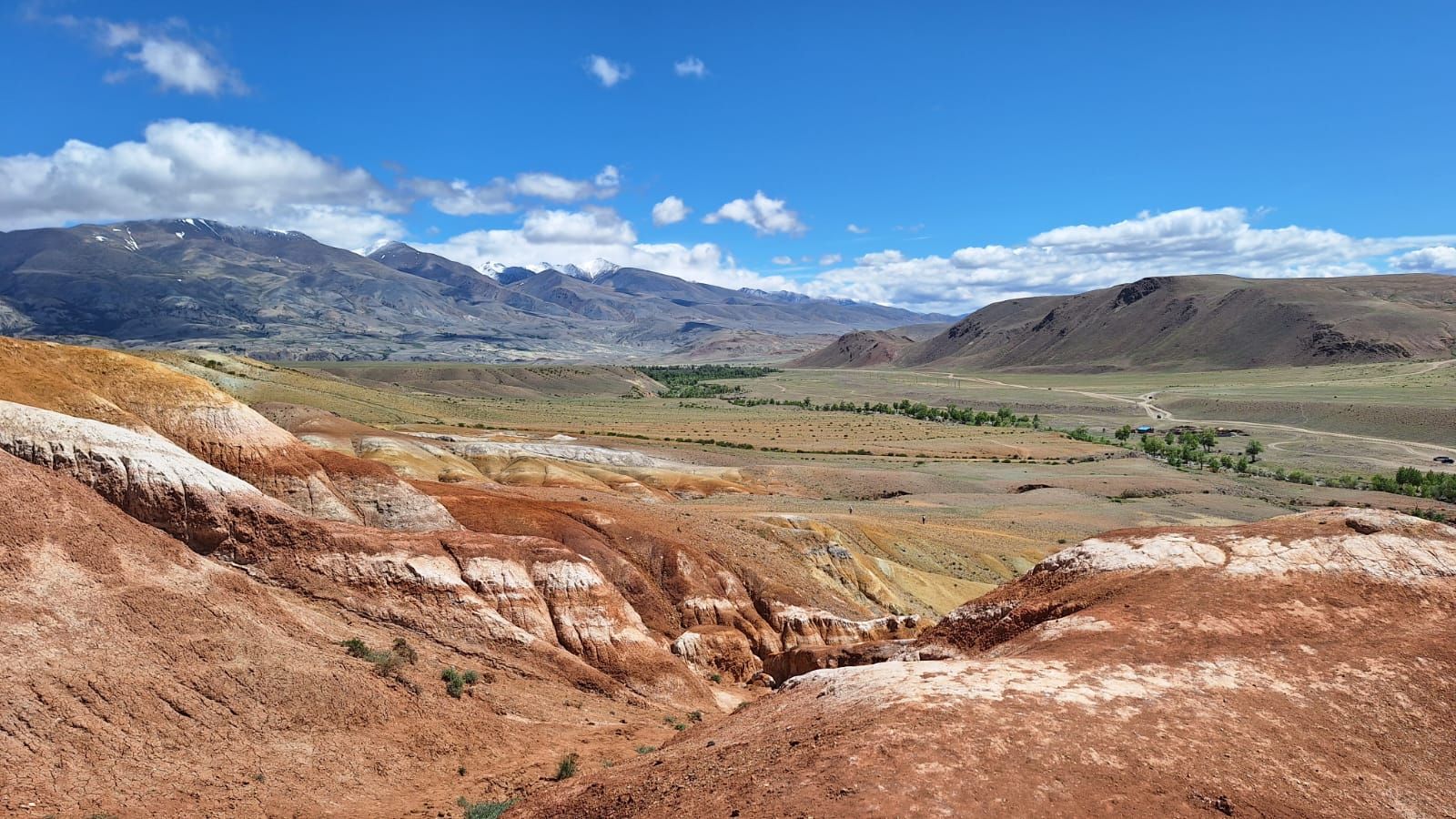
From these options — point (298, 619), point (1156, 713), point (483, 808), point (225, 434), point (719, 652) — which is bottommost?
point (719, 652)

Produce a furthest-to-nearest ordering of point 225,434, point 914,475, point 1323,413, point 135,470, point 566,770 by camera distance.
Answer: point 1323,413 → point 914,475 → point 225,434 → point 135,470 → point 566,770

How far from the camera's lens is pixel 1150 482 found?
93.4 metres

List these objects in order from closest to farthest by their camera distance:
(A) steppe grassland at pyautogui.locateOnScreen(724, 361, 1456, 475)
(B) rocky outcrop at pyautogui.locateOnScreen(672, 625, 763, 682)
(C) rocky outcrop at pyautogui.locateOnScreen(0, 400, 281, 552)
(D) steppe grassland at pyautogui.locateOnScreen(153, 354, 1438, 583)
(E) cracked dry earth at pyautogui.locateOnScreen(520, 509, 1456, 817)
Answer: (E) cracked dry earth at pyautogui.locateOnScreen(520, 509, 1456, 817)
(C) rocky outcrop at pyautogui.locateOnScreen(0, 400, 281, 552)
(B) rocky outcrop at pyautogui.locateOnScreen(672, 625, 763, 682)
(D) steppe grassland at pyautogui.locateOnScreen(153, 354, 1438, 583)
(A) steppe grassland at pyautogui.locateOnScreen(724, 361, 1456, 475)

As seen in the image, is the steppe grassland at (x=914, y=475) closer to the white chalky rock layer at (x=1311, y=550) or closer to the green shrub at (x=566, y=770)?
the white chalky rock layer at (x=1311, y=550)

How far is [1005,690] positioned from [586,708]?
13.8 metres

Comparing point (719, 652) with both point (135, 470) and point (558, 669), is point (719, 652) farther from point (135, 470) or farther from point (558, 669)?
point (135, 470)

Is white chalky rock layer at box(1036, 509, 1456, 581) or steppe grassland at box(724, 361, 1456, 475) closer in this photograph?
white chalky rock layer at box(1036, 509, 1456, 581)

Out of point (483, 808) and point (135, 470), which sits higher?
point (135, 470)

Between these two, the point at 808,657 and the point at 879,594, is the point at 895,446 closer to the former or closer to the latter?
the point at 879,594

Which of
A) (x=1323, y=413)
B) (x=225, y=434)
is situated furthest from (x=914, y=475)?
(x=1323, y=413)

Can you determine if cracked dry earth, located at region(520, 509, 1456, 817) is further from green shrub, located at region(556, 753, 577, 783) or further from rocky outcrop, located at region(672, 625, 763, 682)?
rocky outcrop, located at region(672, 625, 763, 682)

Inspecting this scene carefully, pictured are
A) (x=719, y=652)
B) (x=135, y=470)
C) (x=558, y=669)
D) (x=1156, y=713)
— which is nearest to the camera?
(x=1156, y=713)

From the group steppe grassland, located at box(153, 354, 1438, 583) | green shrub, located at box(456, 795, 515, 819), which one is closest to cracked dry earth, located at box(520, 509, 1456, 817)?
green shrub, located at box(456, 795, 515, 819)

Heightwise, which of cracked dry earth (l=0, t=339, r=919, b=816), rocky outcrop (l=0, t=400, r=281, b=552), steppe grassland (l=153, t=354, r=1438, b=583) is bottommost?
steppe grassland (l=153, t=354, r=1438, b=583)
